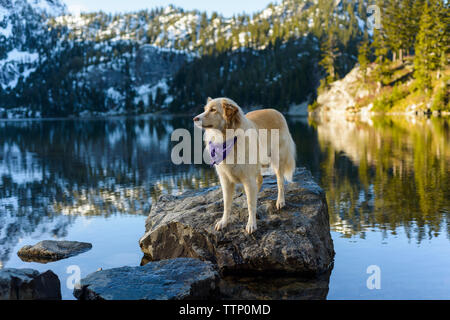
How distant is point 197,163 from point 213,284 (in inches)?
928

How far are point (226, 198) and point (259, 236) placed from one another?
1.30 metres

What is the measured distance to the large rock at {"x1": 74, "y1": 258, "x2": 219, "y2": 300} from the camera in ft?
→ 24.1

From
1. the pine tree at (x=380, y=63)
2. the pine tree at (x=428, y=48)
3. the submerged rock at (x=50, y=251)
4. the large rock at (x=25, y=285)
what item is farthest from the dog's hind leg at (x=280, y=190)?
the pine tree at (x=380, y=63)

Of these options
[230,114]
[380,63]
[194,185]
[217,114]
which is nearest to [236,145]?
[230,114]

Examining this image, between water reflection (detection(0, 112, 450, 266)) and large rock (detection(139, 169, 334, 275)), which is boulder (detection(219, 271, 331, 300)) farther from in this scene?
water reflection (detection(0, 112, 450, 266))

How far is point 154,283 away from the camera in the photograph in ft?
25.3

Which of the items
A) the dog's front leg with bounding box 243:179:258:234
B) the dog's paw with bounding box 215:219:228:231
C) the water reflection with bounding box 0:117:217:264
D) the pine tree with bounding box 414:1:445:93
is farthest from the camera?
the pine tree with bounding box 414:1:445:93

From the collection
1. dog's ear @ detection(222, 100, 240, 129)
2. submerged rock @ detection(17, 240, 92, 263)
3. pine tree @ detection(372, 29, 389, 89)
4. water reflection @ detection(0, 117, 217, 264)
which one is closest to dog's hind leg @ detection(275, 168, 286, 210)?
dog's ear @ detection(222, 100, 240, 129)

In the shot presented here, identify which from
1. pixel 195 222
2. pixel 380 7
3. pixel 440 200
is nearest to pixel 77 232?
pixel 195 222

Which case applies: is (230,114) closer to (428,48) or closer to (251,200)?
(251,200)

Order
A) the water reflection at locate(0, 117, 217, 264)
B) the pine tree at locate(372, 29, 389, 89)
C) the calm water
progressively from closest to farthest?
the calm water, the water reflection at locate(0, 117, 217, 264), the pine tree at locate(372, 29, 389, 89)

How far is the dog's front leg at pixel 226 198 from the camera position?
8.96m

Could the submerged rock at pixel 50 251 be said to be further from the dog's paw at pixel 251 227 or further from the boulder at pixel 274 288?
the dog's paw at pixel 251 227

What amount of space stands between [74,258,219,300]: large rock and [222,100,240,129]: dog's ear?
3.00 metres
